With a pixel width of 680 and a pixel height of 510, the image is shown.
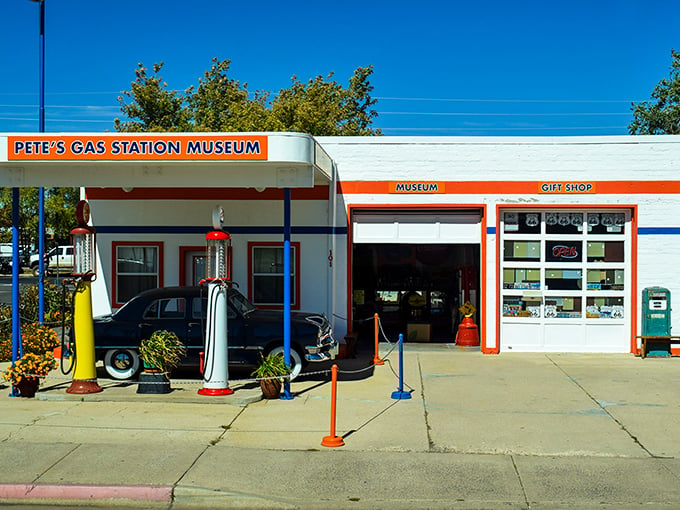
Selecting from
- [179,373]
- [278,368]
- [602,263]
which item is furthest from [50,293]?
[602,263]

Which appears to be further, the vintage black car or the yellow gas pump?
the vintage black car

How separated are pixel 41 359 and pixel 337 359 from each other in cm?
585

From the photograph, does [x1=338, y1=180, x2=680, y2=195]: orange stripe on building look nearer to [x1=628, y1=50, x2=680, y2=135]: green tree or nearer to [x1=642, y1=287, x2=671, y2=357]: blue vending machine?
[x1=642, y1=287, x2=671, y2=357]: blue vending machine

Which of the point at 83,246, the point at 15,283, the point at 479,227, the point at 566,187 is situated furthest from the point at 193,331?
the point at 566,187

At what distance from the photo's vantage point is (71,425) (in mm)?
9961

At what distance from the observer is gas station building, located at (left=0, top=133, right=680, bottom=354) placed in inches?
629

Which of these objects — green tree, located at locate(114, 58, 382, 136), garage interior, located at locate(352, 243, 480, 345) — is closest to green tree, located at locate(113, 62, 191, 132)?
green tree, located at locate(114, 58, 382, 136)

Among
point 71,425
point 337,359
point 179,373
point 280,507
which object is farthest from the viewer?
point 337,359

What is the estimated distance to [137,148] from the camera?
37.8 ft

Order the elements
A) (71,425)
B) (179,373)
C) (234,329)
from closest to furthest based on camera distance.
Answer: (71,425), (234,329), (179,373)

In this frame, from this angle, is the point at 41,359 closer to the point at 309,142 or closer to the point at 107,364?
the point at 107,364

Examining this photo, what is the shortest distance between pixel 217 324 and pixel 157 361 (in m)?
1.07

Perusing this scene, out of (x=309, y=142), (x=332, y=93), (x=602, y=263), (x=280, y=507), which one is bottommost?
(x=280, y=507)

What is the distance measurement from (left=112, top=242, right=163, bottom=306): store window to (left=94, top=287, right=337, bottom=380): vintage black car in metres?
3.49
